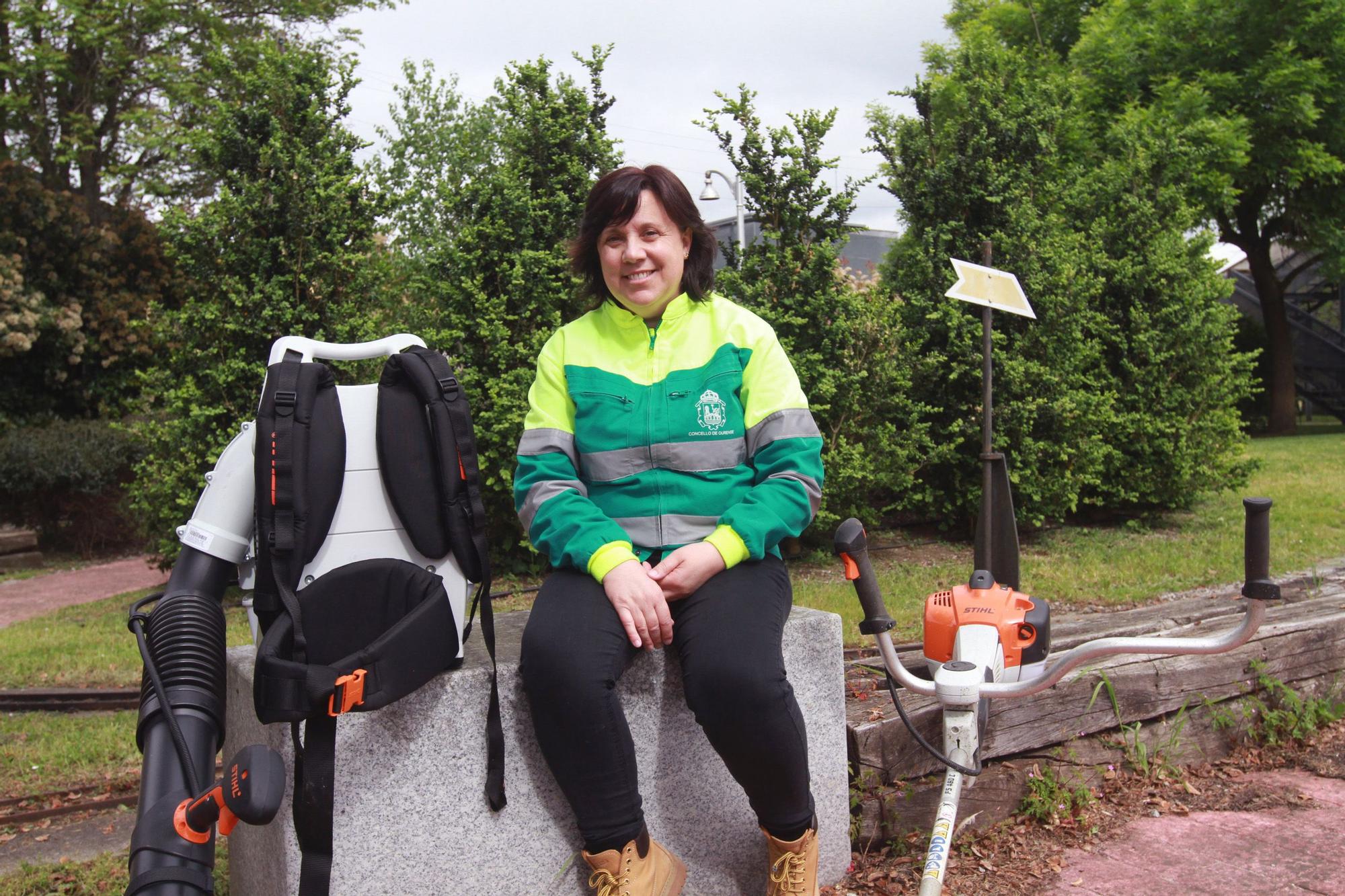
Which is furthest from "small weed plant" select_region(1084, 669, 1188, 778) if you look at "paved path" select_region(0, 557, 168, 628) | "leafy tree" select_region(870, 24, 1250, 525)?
"paved path" select_region(0, 557, 168, 628)

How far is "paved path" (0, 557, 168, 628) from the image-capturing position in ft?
27.4

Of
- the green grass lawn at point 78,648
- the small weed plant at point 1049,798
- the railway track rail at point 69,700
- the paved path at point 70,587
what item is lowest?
the paved path at point 70,587

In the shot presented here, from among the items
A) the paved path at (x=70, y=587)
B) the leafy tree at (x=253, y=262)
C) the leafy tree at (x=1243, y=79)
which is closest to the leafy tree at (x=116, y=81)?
the paved path at (x=70, y=587)

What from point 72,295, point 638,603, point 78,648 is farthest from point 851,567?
point 72,295

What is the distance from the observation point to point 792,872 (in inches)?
86.6

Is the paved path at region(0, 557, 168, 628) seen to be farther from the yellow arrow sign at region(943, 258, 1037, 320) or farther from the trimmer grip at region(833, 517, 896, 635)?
the trimmer grip at region(833, 517, 896, 635)

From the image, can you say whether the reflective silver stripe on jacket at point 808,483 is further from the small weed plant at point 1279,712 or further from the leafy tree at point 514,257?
the leafy tree at point 514,257

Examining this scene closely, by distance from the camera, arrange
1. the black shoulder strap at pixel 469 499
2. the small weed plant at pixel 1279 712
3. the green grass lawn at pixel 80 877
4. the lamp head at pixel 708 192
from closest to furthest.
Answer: the black shoulder strap at pixel 469 499
the green grass lawn at pixel 80 877
the small weed plant at pixel 1279 712
the lamp head at pixel 708 192

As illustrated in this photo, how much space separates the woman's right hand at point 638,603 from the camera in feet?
6.95

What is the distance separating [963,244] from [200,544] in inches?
266


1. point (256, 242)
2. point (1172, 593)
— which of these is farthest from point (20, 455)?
point (1172, 593)

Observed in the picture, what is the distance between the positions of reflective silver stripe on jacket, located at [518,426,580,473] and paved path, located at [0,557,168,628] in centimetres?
613

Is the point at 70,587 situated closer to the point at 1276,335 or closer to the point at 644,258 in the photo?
the point at 644,258

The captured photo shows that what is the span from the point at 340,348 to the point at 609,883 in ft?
3.84
